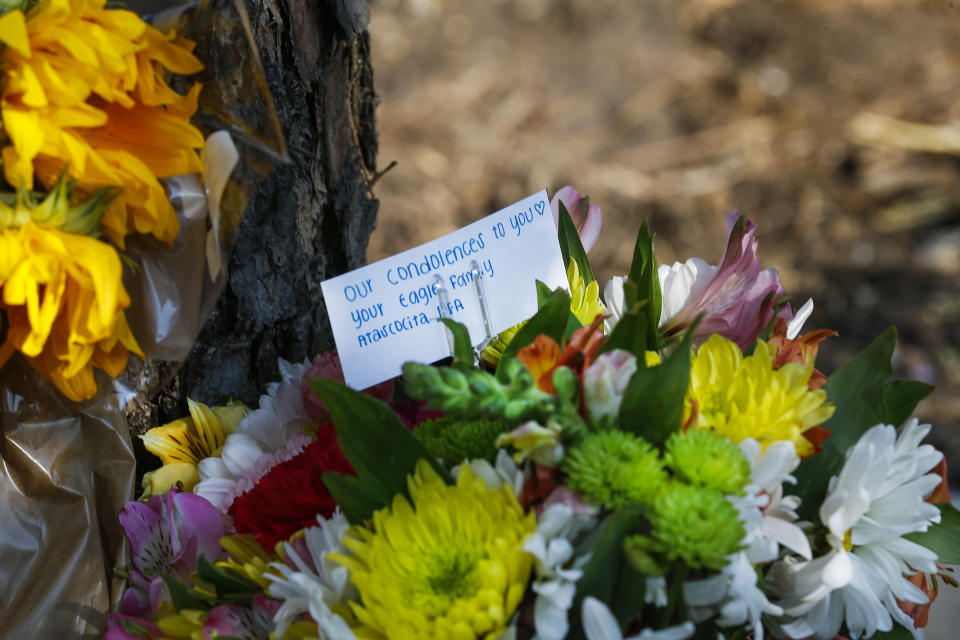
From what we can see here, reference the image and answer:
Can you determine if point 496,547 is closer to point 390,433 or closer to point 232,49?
point 390,433

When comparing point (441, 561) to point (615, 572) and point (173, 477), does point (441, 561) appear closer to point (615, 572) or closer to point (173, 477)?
point (615, 572)

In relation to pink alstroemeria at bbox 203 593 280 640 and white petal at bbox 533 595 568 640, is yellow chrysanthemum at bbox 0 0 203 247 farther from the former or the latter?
Result: white petal at bbox 533 595 568 640

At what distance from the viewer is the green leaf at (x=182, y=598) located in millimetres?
578

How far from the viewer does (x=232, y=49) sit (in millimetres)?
644

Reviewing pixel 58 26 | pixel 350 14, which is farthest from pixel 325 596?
pixel 350 14

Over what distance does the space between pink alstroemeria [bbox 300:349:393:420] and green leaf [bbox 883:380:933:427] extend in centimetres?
38

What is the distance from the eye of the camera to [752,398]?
0.54 metres

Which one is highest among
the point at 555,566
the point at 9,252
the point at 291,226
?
the point at 291,226

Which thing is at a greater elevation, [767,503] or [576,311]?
[576,311]

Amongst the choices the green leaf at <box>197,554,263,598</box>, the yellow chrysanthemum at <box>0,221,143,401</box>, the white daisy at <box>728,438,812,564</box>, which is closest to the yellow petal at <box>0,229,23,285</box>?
the yellow chrysanthemum at <box>0,221,143,401</box>

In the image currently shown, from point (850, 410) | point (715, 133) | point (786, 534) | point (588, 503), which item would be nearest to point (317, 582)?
point (588, 503)

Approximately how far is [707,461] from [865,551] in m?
0.17

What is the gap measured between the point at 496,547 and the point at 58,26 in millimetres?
389

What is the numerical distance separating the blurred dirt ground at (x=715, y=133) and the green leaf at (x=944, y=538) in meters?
1.13
